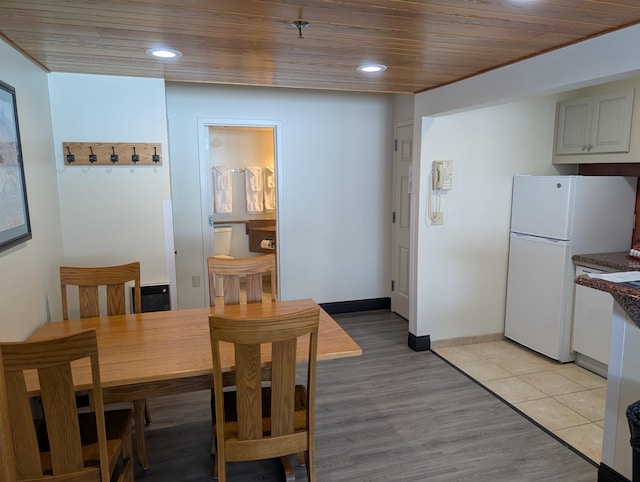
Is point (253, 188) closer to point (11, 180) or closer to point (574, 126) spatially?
point (574, 126)

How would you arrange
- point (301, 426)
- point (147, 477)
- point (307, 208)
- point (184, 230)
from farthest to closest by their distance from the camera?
point (307, 208) < point (184, 230) < point (147, 477) < point (301, 426)

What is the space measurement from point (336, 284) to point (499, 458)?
2598mm

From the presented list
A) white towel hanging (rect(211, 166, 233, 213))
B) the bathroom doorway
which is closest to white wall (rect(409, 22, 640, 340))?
the bathroom doorway

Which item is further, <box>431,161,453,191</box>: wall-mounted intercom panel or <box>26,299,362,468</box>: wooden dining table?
<box>431,161,453,191</box>: wall-mounted intercom panel

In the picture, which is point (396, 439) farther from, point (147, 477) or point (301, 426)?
point (147, 477)

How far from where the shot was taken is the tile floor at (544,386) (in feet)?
8.60

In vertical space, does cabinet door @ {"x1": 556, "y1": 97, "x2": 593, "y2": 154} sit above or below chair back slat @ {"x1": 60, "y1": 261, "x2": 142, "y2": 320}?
above

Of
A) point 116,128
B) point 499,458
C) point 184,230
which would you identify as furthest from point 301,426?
point 184,230

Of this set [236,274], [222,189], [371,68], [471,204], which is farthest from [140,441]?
[222,189]

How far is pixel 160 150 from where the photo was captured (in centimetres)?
318

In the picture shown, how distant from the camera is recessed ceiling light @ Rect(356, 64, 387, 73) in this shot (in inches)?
106

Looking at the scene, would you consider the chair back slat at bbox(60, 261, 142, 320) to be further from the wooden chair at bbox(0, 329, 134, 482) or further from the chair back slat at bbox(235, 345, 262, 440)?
the chair back slat at bbox(235, 345, 262, 440)

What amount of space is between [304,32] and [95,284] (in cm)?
179

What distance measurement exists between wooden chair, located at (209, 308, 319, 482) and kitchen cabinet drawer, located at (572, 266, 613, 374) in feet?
8.03
